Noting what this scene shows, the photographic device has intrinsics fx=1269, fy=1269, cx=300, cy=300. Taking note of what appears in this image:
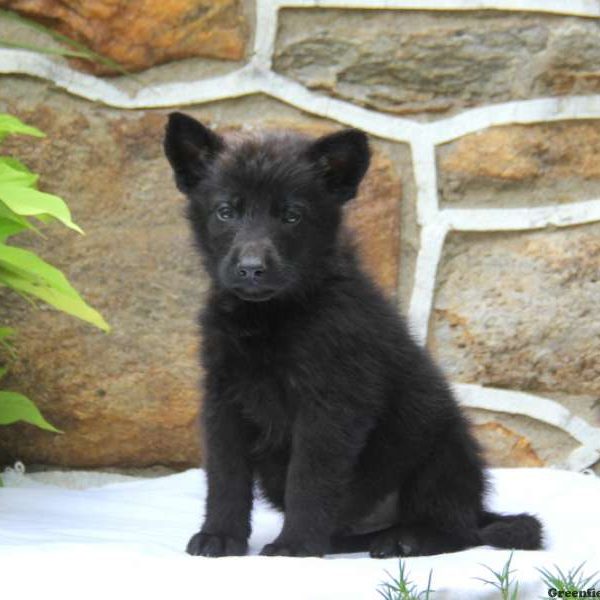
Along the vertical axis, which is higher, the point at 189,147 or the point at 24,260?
the point at 189,147

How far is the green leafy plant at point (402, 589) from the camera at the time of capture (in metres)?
2.15

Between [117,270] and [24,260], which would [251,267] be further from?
[117,270]

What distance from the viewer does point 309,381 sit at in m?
2.61

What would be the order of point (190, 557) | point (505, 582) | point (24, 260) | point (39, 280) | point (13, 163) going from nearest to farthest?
1. point (505, 582)
2. point (190, 557)
3. point (24, 260)
4. point (39, 280)
5. point (13, 163)

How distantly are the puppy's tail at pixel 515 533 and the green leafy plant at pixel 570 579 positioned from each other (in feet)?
0.95

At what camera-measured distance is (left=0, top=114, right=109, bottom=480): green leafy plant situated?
2.82 m

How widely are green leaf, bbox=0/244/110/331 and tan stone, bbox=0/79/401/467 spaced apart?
452 mm

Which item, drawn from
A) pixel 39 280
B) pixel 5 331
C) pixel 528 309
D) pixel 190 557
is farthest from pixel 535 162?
pixel 190 557

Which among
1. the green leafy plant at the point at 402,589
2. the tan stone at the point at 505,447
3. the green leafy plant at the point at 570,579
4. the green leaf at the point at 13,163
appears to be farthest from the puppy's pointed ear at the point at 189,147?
the tan stone at the point at 505,447

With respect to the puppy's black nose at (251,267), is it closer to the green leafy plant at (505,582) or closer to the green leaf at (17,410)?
the green leafy plant at (505,582)

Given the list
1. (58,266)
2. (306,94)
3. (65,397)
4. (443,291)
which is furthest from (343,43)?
(65,397)

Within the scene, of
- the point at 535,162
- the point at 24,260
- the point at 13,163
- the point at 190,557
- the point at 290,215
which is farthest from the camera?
the point at 535,162

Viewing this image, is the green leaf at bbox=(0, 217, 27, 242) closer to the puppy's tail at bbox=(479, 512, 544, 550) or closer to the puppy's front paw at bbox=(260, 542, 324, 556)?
the puppy's front paw at bbox=(260, 542, 324, 556)

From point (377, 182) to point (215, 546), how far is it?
1371mm
